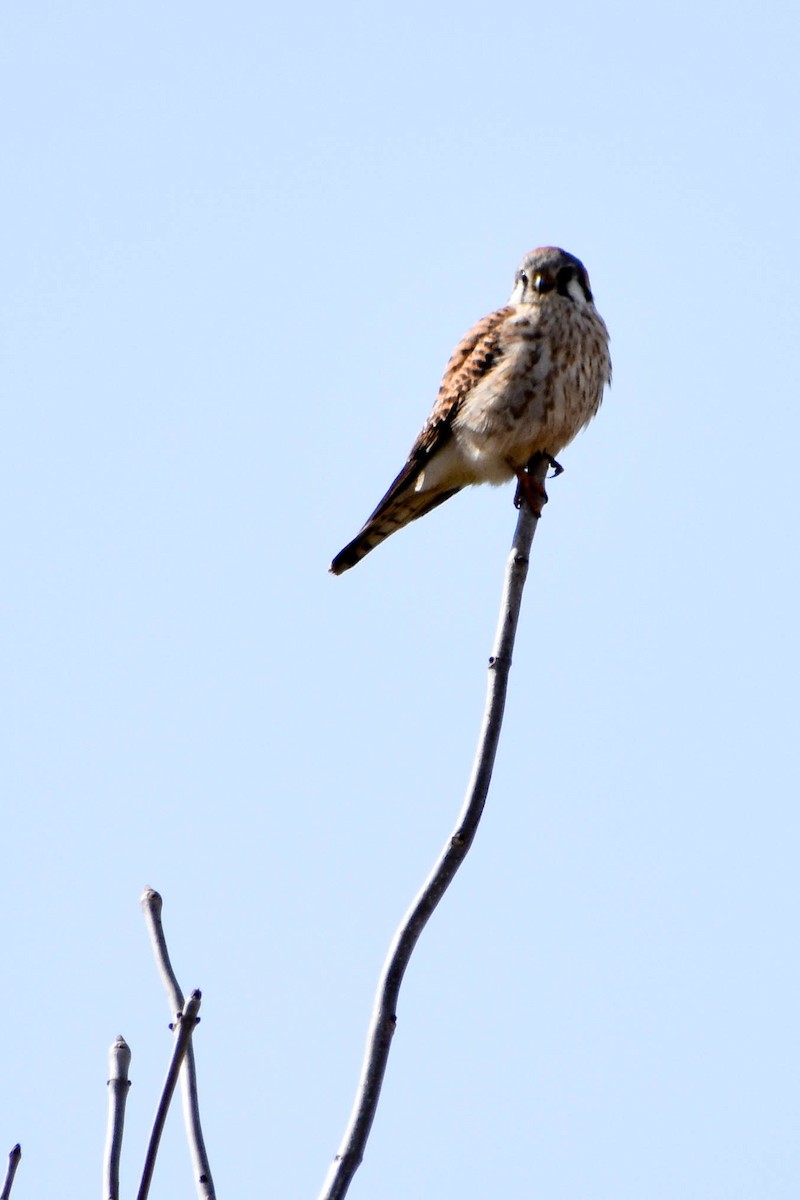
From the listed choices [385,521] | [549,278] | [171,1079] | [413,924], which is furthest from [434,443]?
[171,1079]

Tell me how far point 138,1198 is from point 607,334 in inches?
179

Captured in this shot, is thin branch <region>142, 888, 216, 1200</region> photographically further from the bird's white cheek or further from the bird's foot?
the bird's white cheek

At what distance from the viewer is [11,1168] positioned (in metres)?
2.06

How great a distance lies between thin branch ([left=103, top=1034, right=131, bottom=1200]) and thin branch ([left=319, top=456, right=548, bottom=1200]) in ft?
0.93

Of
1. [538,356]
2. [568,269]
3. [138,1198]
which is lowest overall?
[138,1198]

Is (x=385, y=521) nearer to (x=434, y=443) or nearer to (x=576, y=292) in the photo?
(x=434, y=443)

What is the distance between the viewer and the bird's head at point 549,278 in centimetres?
612

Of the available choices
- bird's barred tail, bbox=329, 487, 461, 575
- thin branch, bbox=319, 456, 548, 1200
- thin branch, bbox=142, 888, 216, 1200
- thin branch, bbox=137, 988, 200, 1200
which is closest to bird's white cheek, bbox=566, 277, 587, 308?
bird's barred tail, bbox=329, 487, 461, 575

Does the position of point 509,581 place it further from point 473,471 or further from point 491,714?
point 473,471

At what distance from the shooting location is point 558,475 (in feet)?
18.0

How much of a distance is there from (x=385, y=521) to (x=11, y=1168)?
162 inches

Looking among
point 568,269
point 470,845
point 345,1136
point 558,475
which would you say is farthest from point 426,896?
point 568,269

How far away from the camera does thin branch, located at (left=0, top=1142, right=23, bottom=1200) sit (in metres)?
2.00

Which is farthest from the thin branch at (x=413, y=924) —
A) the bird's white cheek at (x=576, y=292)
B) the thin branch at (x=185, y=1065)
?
the bird's white cheek at (x=576, y=292)
